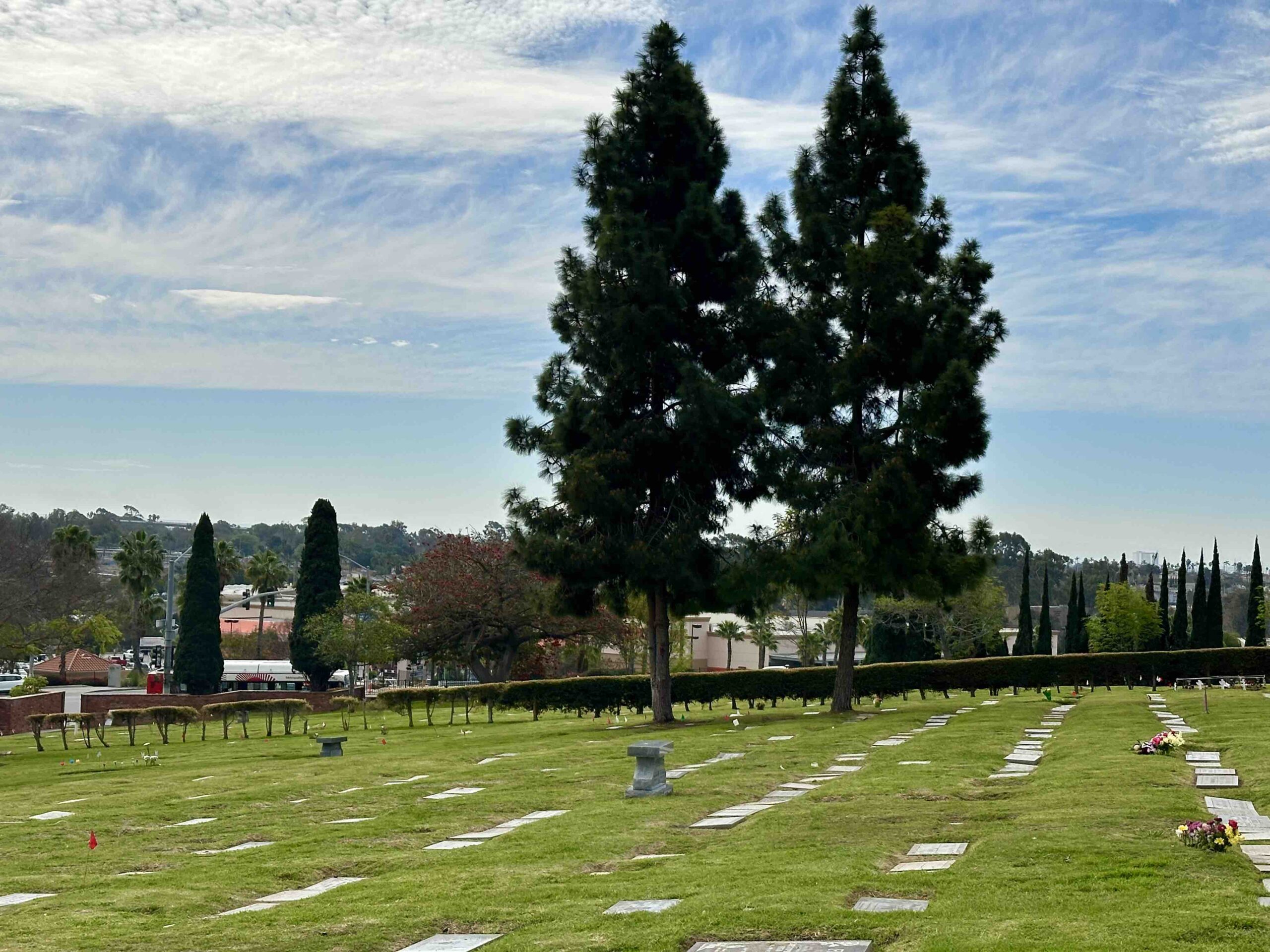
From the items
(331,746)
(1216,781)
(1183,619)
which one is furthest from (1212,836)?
(1183,619)

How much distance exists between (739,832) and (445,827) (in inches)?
146

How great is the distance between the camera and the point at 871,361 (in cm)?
3111

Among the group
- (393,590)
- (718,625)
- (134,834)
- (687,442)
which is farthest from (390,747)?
(718,625)

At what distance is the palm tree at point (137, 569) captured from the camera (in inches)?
3388

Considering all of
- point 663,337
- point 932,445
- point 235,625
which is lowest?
point 235,625

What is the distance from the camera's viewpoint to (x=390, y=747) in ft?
96.1

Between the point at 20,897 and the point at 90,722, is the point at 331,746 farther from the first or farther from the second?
the point at 20,897

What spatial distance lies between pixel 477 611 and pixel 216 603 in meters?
13.2

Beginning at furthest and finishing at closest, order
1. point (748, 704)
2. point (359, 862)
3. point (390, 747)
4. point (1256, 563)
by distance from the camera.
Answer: point (1256, 563), point (748, 704), point (390, 747), point (359, 862)

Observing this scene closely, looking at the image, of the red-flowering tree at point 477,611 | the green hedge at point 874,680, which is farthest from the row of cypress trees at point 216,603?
the green hedge at point 874,680

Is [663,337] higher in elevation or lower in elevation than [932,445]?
higher

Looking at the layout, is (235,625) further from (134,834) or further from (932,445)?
(134,834)

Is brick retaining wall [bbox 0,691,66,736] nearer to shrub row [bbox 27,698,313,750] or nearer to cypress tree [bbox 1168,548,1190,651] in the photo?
shrub row [bbox 27,698,313,750]

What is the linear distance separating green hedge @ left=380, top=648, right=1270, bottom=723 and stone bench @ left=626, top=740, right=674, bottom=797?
23303mm
